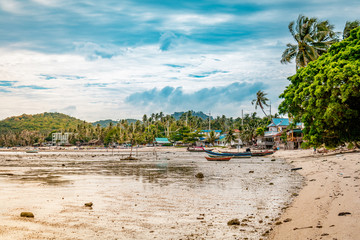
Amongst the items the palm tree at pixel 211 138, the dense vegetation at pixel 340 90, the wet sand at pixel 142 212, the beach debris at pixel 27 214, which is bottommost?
the wet sand at pixel 142 212

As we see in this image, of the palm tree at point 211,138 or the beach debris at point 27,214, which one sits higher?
the palm tree at point 211,138

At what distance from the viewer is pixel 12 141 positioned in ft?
597

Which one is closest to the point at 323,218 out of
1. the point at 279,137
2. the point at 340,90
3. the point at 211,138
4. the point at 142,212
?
the point at 142,212

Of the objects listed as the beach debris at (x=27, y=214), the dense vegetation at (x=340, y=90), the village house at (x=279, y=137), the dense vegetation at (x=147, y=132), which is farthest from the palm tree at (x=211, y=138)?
the beach debris at (x=27, y=214)

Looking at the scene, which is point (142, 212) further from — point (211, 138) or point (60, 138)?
point (60, 138)

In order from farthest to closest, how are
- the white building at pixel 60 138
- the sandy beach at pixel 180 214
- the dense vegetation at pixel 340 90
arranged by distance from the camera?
the white building at pixel 60 138 < the dense vegetation at pixel 340 90 < the sandy beach at pixel 180 214

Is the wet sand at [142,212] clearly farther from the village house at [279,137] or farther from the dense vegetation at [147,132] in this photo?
the dense vegetation at [147,132]

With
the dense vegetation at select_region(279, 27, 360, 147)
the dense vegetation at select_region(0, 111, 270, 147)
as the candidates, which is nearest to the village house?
the dense vegetation at select_region(0, 111, 270, 147)

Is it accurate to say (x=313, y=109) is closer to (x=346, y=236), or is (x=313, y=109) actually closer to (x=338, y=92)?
(x=338, y=92)

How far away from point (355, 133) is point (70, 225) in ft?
69.3

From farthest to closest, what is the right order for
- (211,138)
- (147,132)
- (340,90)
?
(147,132) → (211,138) → (340,90)

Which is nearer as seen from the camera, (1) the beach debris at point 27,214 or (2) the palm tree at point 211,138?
(1) the beach debris at point 27,214

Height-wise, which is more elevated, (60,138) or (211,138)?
(60,138)

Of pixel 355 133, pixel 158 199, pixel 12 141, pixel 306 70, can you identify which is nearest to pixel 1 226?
pixel 158 199
